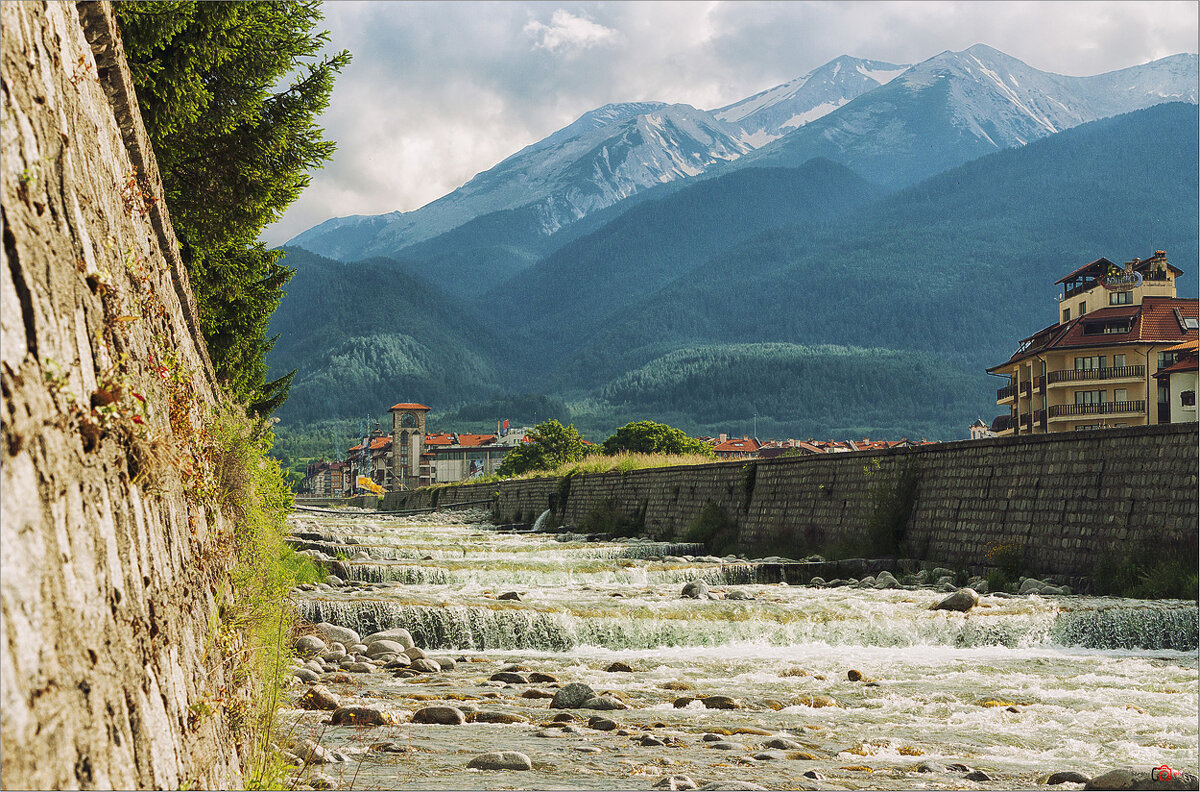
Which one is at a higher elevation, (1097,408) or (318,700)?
(1097,408)

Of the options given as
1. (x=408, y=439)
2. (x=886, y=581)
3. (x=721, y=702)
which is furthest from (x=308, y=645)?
(x=408, y=439)

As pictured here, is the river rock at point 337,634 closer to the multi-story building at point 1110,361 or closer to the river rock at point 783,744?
the river rock at point 783,744

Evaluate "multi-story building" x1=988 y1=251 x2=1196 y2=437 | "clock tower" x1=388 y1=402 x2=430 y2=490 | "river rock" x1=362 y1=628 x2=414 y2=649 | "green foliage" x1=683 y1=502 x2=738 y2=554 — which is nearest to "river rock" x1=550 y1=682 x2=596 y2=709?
"river rock" x1=362 y1=628 x2=414 y2=649

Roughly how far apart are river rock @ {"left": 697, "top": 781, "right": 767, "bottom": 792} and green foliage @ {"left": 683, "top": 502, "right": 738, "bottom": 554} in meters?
20.5

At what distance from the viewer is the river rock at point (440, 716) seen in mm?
8078

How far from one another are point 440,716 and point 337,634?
4361mm

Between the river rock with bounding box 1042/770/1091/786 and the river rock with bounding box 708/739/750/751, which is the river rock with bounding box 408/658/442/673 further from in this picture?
the river rock with bounding box 1042/770/1091/786

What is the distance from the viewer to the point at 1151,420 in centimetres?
5744

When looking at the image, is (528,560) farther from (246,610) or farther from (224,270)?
(246,610)

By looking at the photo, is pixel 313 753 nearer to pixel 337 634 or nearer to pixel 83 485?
pixel 83 485

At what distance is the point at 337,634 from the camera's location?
476 inches

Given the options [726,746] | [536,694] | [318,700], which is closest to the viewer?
[726,746]

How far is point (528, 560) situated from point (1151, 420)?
154 feet

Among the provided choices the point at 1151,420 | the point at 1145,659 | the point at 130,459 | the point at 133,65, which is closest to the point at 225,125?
the point at 133,65
